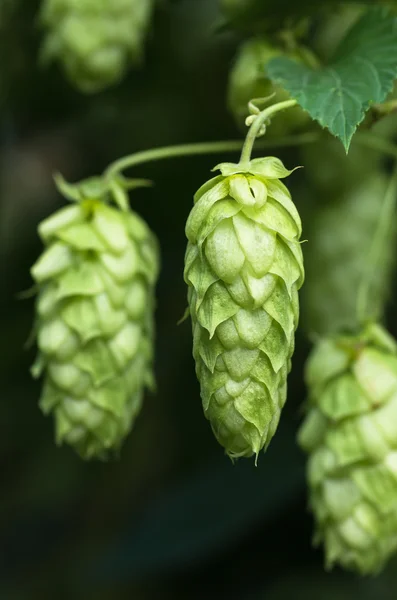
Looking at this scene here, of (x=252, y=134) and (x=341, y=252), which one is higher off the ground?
(x=252, y=134)

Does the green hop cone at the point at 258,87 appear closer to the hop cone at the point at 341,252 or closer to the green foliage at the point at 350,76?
the green foliage at the point at 350,76

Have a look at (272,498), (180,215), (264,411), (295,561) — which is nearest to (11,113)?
(180,215)

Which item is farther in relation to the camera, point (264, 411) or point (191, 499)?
point (191, 499)

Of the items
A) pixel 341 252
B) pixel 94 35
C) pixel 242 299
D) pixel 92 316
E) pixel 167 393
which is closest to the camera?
pixel 242 299

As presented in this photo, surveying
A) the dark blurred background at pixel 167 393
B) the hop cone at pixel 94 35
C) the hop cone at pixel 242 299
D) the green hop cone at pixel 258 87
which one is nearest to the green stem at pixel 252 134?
the hop cone at pixel 242 299

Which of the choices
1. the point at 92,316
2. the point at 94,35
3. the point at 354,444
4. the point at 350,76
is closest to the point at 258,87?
the point at 350,76

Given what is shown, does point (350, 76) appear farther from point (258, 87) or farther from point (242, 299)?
point (242, 299)

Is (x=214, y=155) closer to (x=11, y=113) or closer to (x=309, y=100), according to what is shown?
(x=11, y=113)
